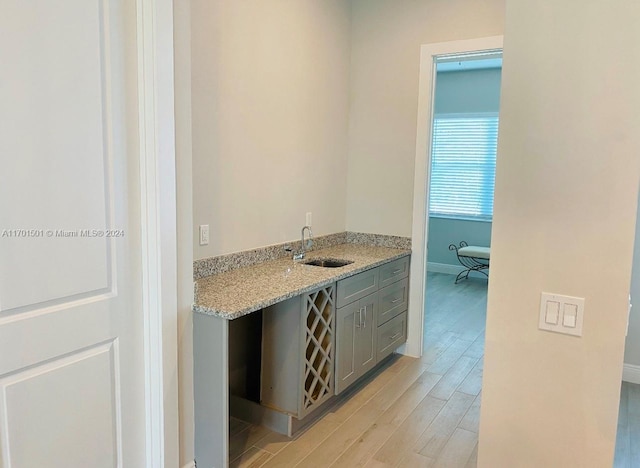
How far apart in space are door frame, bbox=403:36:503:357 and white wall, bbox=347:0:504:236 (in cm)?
5

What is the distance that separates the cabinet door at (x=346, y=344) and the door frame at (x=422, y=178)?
0.87m

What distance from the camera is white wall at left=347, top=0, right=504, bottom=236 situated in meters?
3.59

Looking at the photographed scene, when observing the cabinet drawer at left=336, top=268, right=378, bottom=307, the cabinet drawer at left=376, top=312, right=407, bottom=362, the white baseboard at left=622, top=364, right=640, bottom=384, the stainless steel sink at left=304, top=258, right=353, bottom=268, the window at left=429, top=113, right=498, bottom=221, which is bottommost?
the white baseboard at left=622, top=364, right=640, bottom=384

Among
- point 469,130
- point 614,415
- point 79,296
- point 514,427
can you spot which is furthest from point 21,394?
point 469,130

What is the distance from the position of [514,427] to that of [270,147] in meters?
2.26

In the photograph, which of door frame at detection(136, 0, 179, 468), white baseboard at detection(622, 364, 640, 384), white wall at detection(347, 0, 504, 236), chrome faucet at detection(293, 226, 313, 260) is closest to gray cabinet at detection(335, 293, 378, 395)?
chrome faucet at detection(293, 226, 313, 260)

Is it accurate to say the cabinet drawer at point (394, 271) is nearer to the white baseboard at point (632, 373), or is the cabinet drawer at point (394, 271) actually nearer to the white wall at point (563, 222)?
the white baseboard at point (632, 373)

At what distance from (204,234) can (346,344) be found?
1.13 metres

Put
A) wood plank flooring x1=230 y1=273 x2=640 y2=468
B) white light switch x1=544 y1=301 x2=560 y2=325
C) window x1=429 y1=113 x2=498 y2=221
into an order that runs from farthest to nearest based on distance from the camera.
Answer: window x1=429 y1=113 x2=498 y2=221
wood plank flooring x1=230 y1=273 x2=640 y2=468
white light switch x1=544 y1=301 x2=560 y2=325

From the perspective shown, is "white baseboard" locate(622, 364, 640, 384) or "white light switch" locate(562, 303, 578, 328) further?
"white baseboard" locate(622, 364, 640, 384)

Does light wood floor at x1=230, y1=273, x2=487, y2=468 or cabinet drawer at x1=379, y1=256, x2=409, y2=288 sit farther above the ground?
cabinet drawer at x1=379, y1=256, x2=409, y2=288

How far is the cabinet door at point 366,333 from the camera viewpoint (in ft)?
10.5

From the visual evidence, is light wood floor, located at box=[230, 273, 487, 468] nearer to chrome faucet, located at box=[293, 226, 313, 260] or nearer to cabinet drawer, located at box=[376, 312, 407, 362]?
cabinet drawer, located at box=[376, 312, 407, 362]

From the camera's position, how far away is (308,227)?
3.61m
